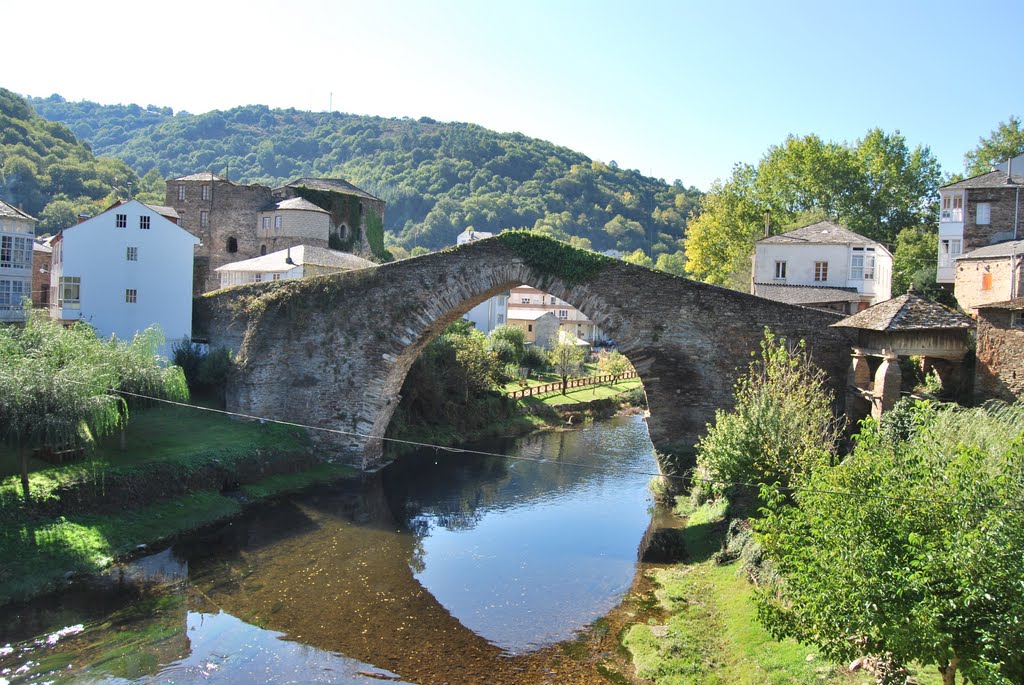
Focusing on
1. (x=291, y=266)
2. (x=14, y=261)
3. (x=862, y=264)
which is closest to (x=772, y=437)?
(x=862, y=264)

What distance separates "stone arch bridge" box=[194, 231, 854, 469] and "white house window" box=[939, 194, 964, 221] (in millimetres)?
18992

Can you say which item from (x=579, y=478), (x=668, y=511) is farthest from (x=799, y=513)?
(x=579, y=478)

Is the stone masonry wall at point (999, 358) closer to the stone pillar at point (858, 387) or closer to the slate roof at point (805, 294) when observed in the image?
the stone pillar at point (858, 387)

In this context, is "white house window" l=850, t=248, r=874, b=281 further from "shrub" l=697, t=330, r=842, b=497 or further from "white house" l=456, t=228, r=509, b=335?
"white house" l=456, t=228, r=509, b=335

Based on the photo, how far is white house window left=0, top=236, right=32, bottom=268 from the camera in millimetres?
32281

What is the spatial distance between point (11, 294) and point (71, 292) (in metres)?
3.85

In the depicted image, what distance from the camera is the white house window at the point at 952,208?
123 feet

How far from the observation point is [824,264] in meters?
38.1

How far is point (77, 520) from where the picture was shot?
1906cm

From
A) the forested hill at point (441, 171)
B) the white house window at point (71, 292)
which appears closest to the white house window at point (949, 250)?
the white house window at point (71, 292)

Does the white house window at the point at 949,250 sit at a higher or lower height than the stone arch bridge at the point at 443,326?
higher

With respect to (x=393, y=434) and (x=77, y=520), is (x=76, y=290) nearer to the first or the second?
(x=393, y=434)

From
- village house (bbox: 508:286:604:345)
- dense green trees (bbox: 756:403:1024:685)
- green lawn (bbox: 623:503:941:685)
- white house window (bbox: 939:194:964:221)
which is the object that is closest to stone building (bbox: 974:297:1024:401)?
green lawn (bbox: 623:503:941:685)

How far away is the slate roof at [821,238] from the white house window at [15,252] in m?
30.8
